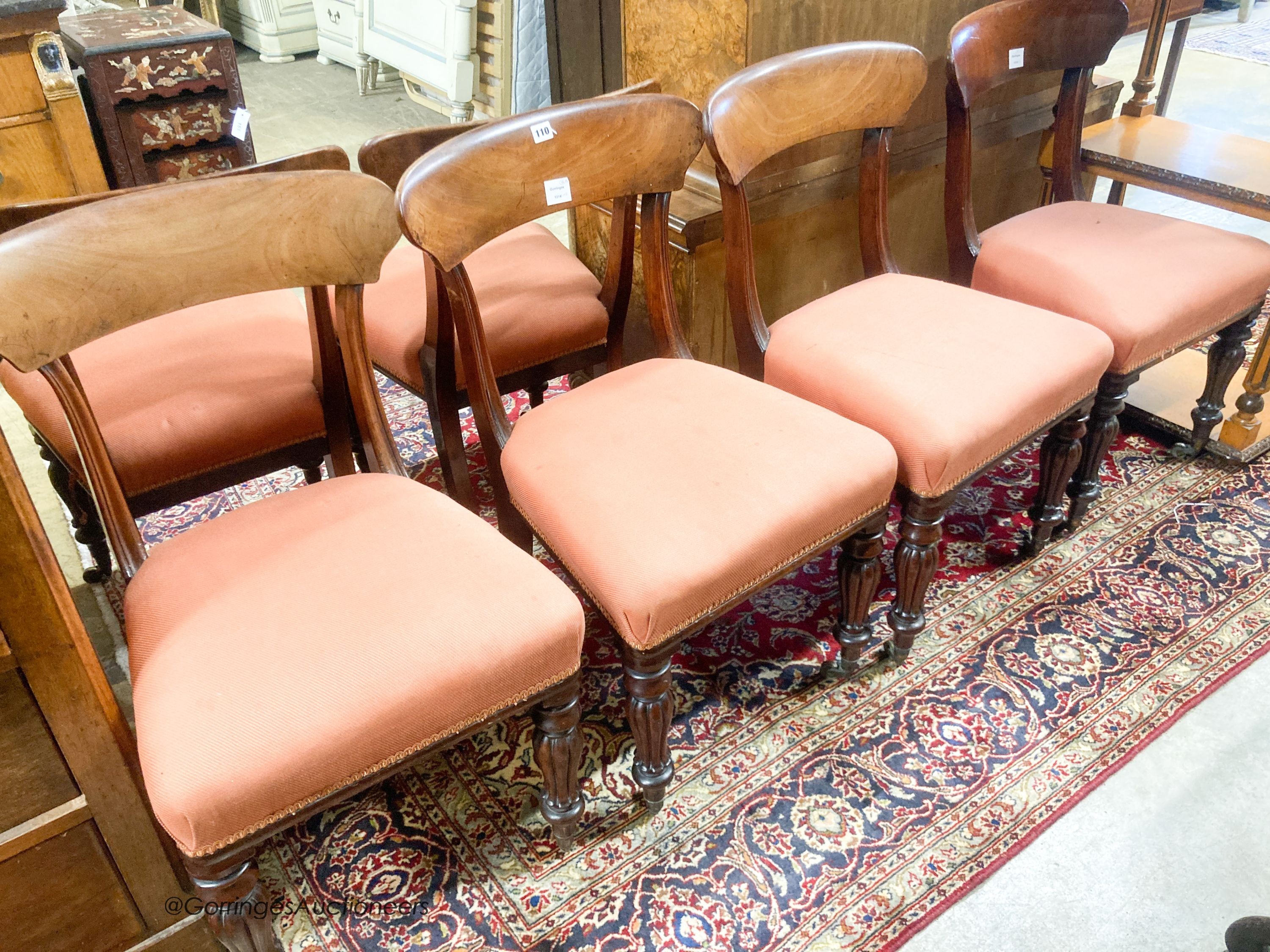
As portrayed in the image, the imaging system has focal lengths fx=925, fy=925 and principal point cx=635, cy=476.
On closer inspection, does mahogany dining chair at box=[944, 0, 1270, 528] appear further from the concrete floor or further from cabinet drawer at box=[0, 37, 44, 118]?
cabinet drawer at box=[0, 37, 44, 118]

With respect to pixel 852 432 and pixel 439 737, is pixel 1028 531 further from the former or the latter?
pixel 439 737

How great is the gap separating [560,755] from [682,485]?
383 mm

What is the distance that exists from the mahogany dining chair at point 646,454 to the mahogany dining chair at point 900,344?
0.08 metres

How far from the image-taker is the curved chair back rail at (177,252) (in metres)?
1.03

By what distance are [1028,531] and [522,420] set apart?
1.06 metres

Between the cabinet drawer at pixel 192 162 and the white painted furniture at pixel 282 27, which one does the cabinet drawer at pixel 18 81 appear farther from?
the white painted furniture at pixel 282 27

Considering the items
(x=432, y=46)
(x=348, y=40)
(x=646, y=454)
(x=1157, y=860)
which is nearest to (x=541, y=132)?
(x=646, y=454)

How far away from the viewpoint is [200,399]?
141 cm

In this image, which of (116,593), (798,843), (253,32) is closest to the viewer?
(798,843)

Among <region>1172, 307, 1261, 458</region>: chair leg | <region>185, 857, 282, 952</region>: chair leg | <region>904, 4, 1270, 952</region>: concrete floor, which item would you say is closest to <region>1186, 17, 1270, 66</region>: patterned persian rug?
<region>1172, 307, 1261, 458</region>: chair leg

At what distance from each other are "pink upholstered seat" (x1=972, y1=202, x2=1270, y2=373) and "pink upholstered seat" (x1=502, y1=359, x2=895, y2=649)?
25.7 inches

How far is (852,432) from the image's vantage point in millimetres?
1352

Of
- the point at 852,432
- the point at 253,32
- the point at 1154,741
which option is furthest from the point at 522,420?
the point at 253,32

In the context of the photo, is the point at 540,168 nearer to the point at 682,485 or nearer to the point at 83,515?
the point at 682,485
